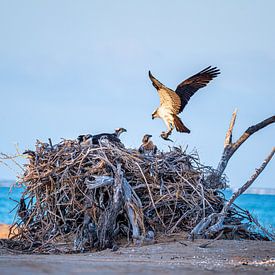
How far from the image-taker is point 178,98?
49.1ft

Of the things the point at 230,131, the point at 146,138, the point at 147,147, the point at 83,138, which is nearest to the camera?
the point at 83,138

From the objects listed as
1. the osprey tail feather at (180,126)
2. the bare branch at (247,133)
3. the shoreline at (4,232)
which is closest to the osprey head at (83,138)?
the osprey tail feather at (180,126)

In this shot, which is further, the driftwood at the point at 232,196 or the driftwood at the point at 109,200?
the driftwood at the point at 232,196

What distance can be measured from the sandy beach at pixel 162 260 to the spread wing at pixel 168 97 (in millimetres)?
3317

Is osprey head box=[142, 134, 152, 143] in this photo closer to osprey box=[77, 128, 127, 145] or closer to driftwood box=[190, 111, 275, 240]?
osprey box=[77, 128, 127, 145]

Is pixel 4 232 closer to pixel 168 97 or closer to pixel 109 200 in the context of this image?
pixel 168 97

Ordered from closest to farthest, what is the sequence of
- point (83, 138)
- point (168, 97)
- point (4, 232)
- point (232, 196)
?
point (232, 196)
point (83, 138)
point (168, 97)
point (4, 232)

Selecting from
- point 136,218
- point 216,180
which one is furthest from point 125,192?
point 216,180

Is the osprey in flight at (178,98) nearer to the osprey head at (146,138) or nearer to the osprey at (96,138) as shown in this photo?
the osprey head at (146,138)

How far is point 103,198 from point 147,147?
4.90ft

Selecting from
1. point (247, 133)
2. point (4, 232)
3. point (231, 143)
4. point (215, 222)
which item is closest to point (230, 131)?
point (231, 143)

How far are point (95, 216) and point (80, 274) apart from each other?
11.5 feet

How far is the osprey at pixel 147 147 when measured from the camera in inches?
555

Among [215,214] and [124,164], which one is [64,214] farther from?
[215,214]
